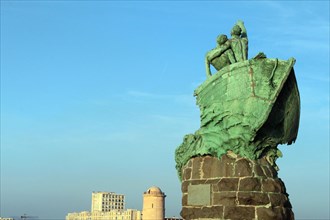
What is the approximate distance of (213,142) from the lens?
11.7m

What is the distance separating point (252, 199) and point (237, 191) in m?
0.35

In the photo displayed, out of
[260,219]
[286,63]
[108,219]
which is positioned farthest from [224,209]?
[108,219]

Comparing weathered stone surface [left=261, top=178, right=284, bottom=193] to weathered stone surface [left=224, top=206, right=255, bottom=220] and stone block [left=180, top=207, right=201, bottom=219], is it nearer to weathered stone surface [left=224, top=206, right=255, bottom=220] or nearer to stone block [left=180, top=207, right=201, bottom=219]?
weathered stone surface [left=224, top=206, right=255, bottom=220]

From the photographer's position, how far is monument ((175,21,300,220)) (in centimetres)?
1105

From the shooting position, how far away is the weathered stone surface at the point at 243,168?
11.1 metres

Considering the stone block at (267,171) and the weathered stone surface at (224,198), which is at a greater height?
the stone block at (267,171)

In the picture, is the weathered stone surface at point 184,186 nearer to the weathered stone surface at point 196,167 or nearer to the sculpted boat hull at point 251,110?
the weathered stone surface at point 196,167

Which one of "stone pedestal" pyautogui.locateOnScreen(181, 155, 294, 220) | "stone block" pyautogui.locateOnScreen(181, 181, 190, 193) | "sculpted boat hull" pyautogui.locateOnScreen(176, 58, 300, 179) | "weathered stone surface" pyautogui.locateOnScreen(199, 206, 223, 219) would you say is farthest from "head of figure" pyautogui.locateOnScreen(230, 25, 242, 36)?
"weathered stone surface" pyautogui.locateOnScreen(199, 206, 223, 219)

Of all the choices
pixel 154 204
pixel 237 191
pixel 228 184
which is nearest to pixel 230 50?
pixel 228 184

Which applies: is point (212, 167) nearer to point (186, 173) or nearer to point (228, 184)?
point (228, 184)

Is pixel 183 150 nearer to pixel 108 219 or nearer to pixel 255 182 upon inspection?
pixel 255 182

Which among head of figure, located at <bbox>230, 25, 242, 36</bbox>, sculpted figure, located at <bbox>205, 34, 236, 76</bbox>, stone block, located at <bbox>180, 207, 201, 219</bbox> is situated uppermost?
head of figure, located at <bbox>230, 25, 242, 36</bbox>

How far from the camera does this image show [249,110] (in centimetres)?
1126

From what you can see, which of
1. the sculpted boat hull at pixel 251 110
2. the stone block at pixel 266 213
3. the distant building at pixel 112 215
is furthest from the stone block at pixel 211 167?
the distant building at pixel 112 215
